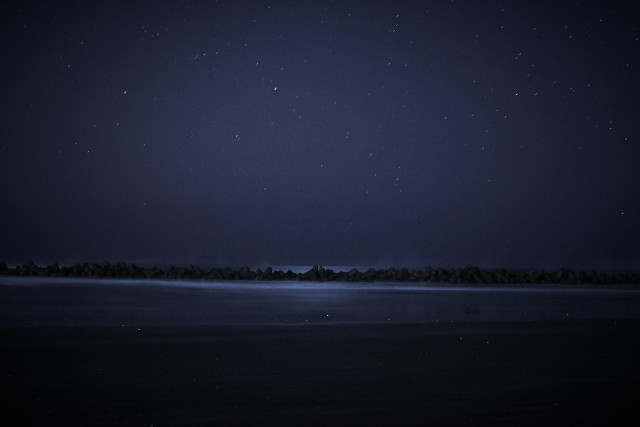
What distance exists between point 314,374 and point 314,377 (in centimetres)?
6

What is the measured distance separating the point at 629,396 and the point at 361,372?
95 cm

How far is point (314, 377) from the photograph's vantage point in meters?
2.38

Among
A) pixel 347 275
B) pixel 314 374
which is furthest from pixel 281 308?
pixel 347 275

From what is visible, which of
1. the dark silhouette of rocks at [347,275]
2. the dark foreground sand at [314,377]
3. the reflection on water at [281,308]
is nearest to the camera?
the dark foreground sand at [314,377]

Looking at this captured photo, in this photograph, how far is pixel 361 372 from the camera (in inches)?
98.4

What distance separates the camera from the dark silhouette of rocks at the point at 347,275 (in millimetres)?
10789

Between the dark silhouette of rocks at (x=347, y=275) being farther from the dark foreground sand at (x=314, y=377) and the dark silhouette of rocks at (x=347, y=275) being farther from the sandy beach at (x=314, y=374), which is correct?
the dark foreground sand at (x=314, y=377)

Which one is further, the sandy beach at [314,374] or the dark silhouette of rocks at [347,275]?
the dark silhouette of rocks at [347,275]

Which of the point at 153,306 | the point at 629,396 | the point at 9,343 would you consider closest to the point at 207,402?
the point at 629,396

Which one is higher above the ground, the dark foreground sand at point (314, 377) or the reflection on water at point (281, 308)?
the reflection on water at point (281, 308)

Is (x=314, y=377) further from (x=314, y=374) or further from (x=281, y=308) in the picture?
(x=281, y=308)

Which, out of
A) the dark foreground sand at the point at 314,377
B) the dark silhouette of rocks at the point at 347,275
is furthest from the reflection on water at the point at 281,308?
the dark silhouette of rocks at the point at 347,275

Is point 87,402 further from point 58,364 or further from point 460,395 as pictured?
point 460,395

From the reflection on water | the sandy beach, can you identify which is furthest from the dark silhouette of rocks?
the sandy beach
